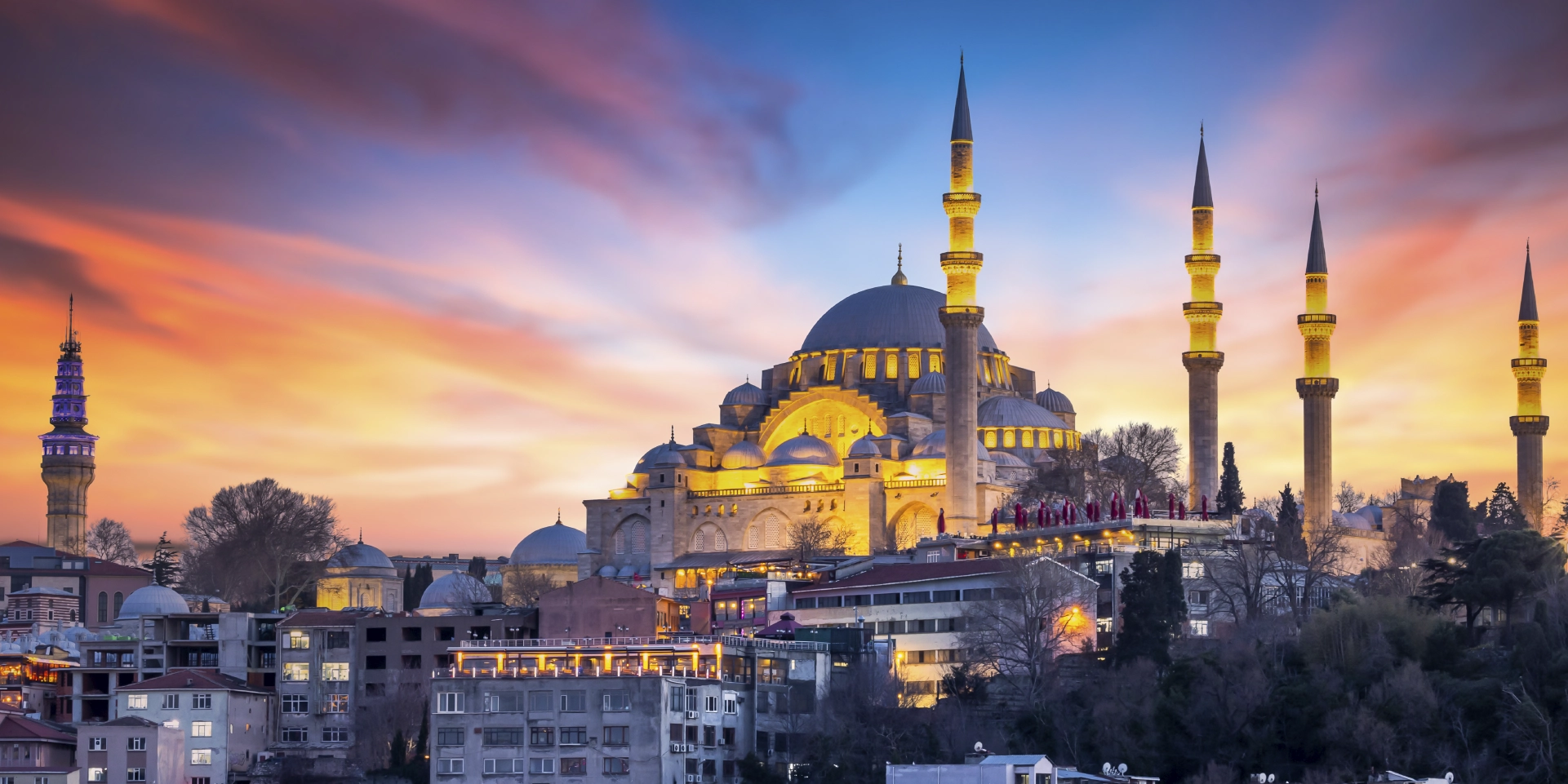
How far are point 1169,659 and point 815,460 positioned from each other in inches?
1331

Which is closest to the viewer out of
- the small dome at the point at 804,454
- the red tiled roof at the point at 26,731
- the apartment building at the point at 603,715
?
the apartment building at the point at 603,715

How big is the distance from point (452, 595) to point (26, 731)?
15991 mm

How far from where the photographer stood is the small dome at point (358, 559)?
88250 millimetres

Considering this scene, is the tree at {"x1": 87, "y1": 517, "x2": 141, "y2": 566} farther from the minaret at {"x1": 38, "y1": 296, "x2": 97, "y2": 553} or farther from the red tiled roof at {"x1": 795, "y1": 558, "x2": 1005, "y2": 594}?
the red tiled roof at {"x1": 795, "y1": 558, "x2": 1005, "y2": 594}

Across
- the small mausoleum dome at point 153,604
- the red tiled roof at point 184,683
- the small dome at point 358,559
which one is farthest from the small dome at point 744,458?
the red tiled roof at point 184,683

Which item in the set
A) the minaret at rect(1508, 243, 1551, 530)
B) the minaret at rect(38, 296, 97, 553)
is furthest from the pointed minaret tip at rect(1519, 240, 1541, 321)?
the minaret at rect(38, 296, 97, 553)

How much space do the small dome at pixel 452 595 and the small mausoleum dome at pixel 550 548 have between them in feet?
46.6

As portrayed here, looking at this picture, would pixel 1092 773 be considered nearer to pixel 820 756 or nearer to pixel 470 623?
pixel 820 756

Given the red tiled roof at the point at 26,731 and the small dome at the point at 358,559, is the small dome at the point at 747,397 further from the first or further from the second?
the red tiled roof at the point at 26,731

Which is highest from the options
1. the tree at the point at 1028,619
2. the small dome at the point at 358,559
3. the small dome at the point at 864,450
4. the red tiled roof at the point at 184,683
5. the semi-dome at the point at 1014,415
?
the semi-dome at the point at 1014,415

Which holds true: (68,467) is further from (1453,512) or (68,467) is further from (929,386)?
(1453,512)

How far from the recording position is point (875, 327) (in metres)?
93.3

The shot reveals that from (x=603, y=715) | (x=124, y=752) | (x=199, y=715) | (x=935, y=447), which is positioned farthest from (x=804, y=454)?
(x=124, y=752)

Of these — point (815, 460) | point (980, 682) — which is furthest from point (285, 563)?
point (980, 682)
